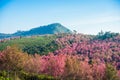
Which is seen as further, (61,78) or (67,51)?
(67,51)

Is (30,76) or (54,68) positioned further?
(54,68)

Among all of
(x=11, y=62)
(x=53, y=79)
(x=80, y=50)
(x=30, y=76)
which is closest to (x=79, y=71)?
(x=53, y=79)

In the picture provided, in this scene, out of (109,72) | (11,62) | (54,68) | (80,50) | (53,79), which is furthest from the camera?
(80,50)

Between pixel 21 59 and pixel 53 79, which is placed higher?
pixel 21 59

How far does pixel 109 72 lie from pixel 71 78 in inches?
540

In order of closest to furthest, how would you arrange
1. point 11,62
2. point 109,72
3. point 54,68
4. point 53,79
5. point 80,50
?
point 11,62
point 109,72
point 53,79
point 54,68
point 80,50

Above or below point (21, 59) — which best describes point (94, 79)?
below

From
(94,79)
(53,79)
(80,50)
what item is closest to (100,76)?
(94,79)

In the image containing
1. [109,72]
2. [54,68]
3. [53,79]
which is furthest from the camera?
[54,68]

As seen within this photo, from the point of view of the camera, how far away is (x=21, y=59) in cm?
8006

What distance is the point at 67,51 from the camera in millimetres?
181500

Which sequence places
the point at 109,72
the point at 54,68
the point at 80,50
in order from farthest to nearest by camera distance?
1. the point at 80,50
2. the point at 54,68
3. the point at 109,72

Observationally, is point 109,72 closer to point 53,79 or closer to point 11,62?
point 53,79

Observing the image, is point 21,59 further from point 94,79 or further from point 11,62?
point 94,79
